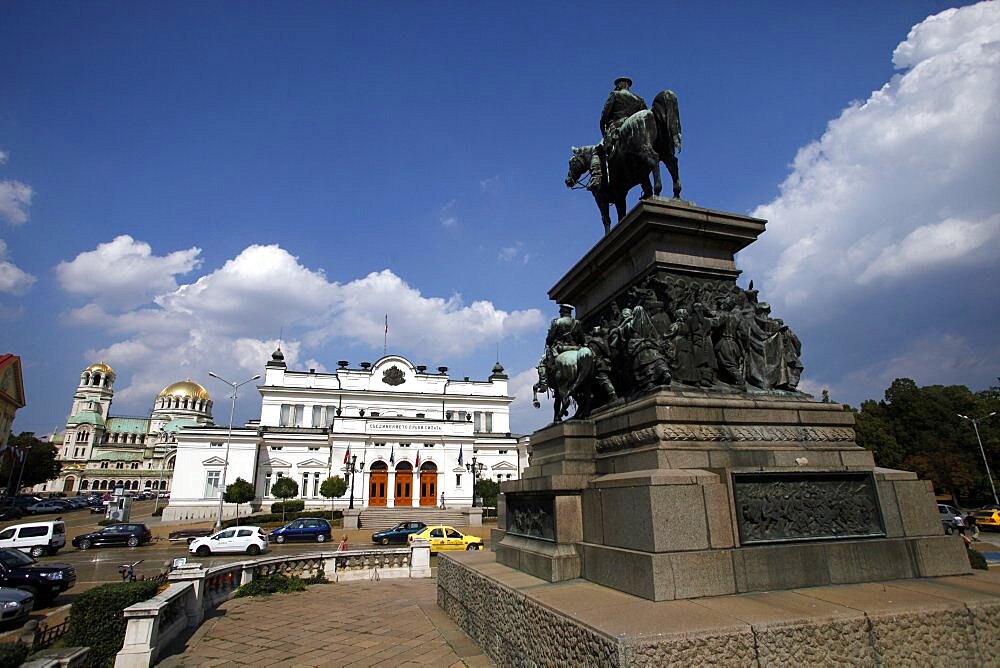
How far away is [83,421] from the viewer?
381ft

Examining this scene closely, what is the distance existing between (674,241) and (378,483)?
44121 millimetres

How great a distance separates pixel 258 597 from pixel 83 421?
135 meters

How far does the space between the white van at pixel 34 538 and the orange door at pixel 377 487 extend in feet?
73.6

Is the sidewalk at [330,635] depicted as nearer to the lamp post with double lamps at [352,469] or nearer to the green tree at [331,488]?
the green tree at [331,488]

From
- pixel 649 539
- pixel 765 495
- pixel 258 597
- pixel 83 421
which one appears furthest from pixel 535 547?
pixel 83 421

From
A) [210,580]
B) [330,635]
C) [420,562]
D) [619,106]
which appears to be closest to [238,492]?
[420,562]

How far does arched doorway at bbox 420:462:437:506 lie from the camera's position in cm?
4709

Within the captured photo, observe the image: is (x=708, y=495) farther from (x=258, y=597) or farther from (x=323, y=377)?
(x=323, y=377)

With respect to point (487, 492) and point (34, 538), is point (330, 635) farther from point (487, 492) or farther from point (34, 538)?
point (487, 492)

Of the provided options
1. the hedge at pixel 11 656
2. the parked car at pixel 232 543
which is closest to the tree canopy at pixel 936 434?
the parked car at pixel 232 543

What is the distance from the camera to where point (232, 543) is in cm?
2569

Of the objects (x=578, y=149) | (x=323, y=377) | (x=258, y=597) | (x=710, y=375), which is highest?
(x=323, y=377)

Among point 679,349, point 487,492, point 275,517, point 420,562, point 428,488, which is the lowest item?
point 420,562

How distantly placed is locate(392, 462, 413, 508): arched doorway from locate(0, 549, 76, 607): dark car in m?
32.2
